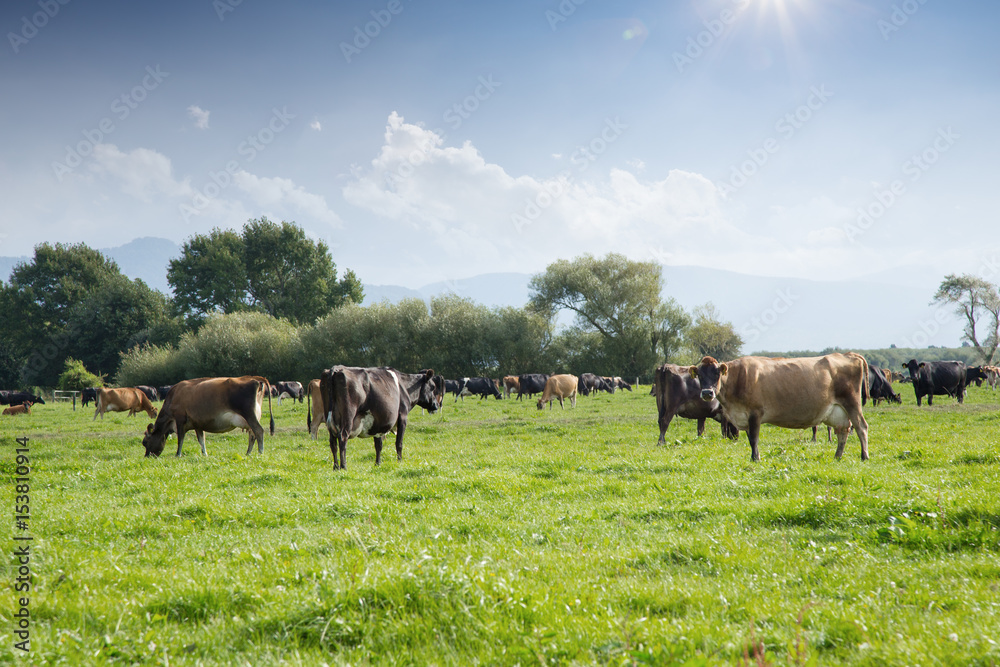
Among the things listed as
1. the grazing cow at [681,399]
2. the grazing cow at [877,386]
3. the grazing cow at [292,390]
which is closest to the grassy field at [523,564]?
the grazing cow at [681,399]

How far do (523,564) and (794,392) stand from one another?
357 inches

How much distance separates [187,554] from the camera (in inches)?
238

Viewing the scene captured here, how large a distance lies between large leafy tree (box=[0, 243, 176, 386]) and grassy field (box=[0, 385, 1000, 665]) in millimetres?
74796

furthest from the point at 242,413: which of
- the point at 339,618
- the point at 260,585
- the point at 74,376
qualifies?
the point at 74,376

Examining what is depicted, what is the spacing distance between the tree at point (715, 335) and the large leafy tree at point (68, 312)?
68.4 meters

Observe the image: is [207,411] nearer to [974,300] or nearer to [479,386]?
[479,386]

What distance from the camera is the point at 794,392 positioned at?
1208cm

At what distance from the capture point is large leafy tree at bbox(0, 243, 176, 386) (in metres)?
73.8

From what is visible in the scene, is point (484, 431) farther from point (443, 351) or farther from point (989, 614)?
point (443, 351)

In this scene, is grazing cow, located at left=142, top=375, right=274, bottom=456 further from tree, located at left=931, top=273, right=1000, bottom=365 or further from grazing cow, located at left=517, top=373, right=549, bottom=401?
tree, located at left=931, top=273, right=1000, bottom=365

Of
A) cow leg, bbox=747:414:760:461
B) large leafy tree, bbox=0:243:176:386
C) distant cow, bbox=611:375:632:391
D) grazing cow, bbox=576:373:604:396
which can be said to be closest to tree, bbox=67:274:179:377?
large leafy tree, bbox=0:243:176:386

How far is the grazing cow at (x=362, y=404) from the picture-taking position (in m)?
12.3

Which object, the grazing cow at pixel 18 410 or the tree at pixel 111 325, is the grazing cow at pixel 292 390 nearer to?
the grazing cow at pixel 18 410

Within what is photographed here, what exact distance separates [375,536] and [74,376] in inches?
2730
